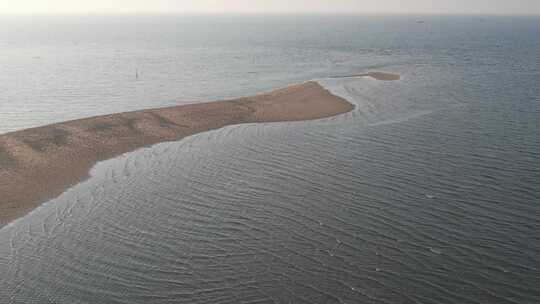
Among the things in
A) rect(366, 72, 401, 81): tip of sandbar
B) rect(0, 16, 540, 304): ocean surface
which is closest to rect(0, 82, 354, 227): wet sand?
rect(0, 16, 540, 304): ocean surface

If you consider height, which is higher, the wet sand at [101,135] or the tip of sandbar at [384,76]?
the tip of sandbar at [384,76]

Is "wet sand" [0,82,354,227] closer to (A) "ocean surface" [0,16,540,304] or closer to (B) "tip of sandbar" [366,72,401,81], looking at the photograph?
(A) "ocean surface" [0,16,540,304]

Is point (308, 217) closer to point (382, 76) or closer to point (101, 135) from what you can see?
point (101, 135)

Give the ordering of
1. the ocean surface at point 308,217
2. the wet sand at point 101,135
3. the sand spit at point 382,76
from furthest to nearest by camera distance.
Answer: the sand spit at point 382,76
the wet sand at point 101,135
the ocean surface at point 308,217

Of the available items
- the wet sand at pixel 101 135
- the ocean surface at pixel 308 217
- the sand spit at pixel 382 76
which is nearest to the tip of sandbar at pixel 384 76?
the sand spit at pixel 382 76

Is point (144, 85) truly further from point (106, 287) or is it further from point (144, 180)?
point (106, 287)

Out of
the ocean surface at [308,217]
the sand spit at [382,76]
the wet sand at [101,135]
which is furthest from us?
the sand spit at [382,76]

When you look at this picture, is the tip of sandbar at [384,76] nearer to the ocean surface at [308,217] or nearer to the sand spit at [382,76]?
the sand spit at [382,76]

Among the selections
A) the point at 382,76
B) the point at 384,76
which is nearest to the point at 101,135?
the point at 382,76

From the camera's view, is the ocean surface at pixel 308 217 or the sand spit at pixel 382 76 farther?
the sand spit at pixel 382 76

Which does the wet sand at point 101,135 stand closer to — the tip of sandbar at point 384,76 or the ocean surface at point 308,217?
the ocean surface at point 308,217
